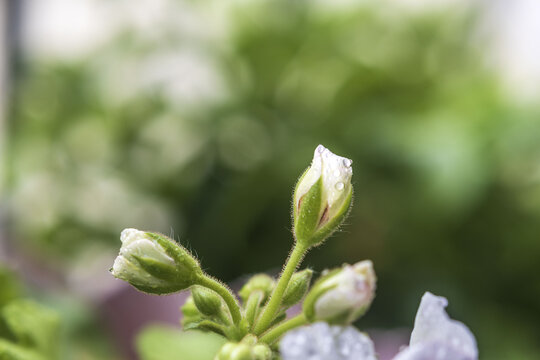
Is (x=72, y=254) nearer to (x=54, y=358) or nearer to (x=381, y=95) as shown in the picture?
(x=381, y=95)

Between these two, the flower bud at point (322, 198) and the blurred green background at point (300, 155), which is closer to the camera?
the flower bud at point (322, 198)

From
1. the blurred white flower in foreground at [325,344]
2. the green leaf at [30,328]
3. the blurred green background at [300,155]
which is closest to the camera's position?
the blurred white flower in foreground at [325,344]

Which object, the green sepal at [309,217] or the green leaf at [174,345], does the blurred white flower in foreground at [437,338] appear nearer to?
the green sepal at [309,217]

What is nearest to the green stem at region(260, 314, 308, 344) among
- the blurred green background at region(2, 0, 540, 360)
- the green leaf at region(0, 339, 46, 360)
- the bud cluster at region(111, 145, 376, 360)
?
the bud cluster at region(111, 145, 376, 360)

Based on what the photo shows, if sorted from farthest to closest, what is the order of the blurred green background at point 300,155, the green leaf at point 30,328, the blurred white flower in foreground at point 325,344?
the blurred green background at point 300,155, the green leaf at point 30,328, the blurred white flower in foreground at point 325,344

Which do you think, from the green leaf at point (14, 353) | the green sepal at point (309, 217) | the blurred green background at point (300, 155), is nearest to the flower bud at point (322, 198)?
the green sepal at point (309, 217)

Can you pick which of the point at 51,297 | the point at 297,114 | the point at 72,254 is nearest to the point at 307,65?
the point at 297,114

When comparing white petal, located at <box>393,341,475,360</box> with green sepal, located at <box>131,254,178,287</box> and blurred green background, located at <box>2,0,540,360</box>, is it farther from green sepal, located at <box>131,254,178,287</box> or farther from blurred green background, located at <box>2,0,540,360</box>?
blurred green background, located at <box>2,0,540,360</box>
